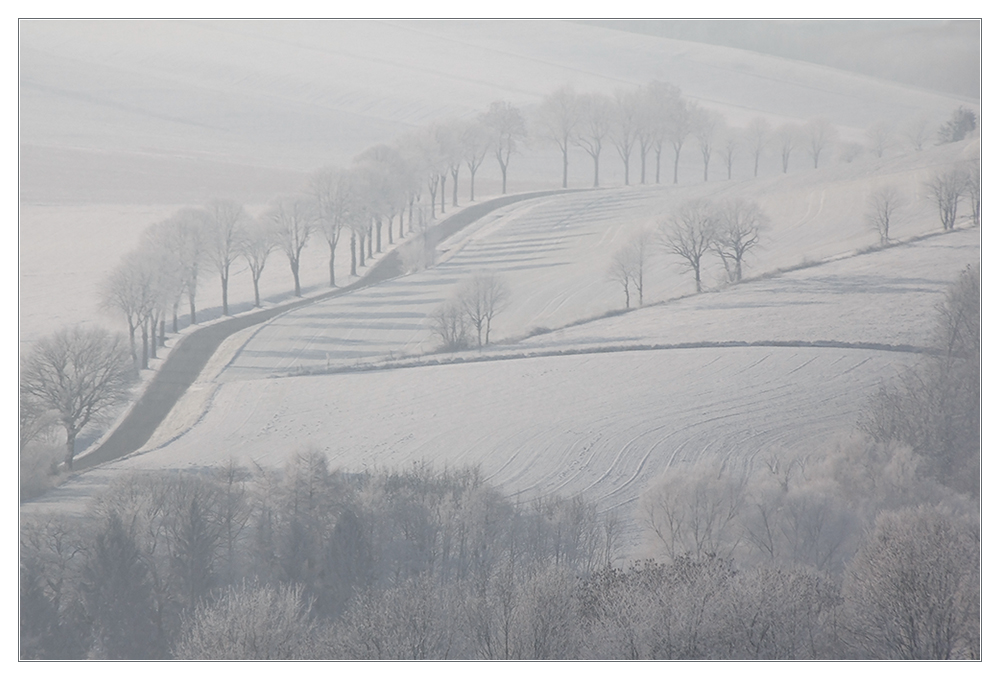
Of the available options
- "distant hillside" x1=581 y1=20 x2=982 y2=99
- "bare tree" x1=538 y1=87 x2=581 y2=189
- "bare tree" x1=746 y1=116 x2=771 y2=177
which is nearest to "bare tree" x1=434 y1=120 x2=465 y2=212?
"bare tree" x1=538 y1=87 x2=581 y2=189

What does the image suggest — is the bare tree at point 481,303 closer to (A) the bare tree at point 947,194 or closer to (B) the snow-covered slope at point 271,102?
(B) the snow-covered slope at point 271,102

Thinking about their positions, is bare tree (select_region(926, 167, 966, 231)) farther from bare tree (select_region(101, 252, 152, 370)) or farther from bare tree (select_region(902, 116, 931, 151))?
bare tree (select_region(101, 252, 152, 370))

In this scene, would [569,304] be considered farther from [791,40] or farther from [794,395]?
[791,40]

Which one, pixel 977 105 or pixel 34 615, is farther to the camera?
pixel 977 105

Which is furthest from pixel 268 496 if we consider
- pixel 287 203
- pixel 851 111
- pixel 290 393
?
pixel 851 111

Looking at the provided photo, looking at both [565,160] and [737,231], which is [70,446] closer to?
[565,160]

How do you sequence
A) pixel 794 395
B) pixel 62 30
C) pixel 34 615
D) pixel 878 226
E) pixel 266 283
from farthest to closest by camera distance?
pixel 878 226, pixel 266 283, pixel 794 395, pixel 62 30, pixel 34 615

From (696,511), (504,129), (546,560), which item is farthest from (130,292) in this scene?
(696,511)
